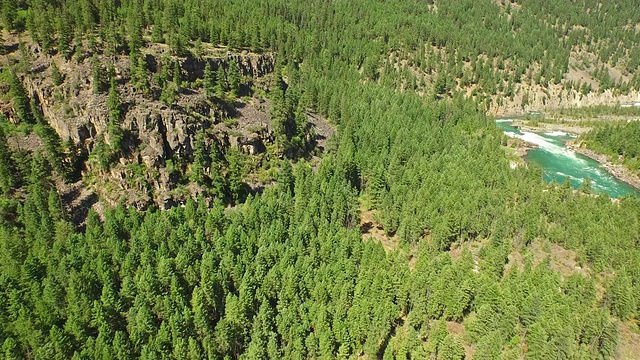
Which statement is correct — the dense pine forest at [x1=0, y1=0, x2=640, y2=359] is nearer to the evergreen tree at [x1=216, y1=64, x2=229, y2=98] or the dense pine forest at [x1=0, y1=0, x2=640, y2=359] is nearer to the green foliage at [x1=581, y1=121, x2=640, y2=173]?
the evergreen tree at [x1=216, y1=64, x2=229, y2=98]

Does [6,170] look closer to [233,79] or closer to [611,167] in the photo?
[233,79]

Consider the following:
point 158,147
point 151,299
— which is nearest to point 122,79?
point 158,147

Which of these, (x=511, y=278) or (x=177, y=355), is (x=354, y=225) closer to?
(x=511, y=278)

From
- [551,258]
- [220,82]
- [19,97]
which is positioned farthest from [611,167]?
[19,97]

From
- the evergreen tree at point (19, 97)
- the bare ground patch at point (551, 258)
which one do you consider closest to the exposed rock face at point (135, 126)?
the evergreen tree at point (19, 97)

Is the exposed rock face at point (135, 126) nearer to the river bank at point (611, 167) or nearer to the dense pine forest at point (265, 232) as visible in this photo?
the dense pine forest at point (265, 232)

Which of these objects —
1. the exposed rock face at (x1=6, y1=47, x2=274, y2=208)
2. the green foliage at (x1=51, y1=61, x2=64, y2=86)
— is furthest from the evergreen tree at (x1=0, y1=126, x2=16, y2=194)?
the green foliage at (x1=51, y1=61, x2=64, y2=86)
